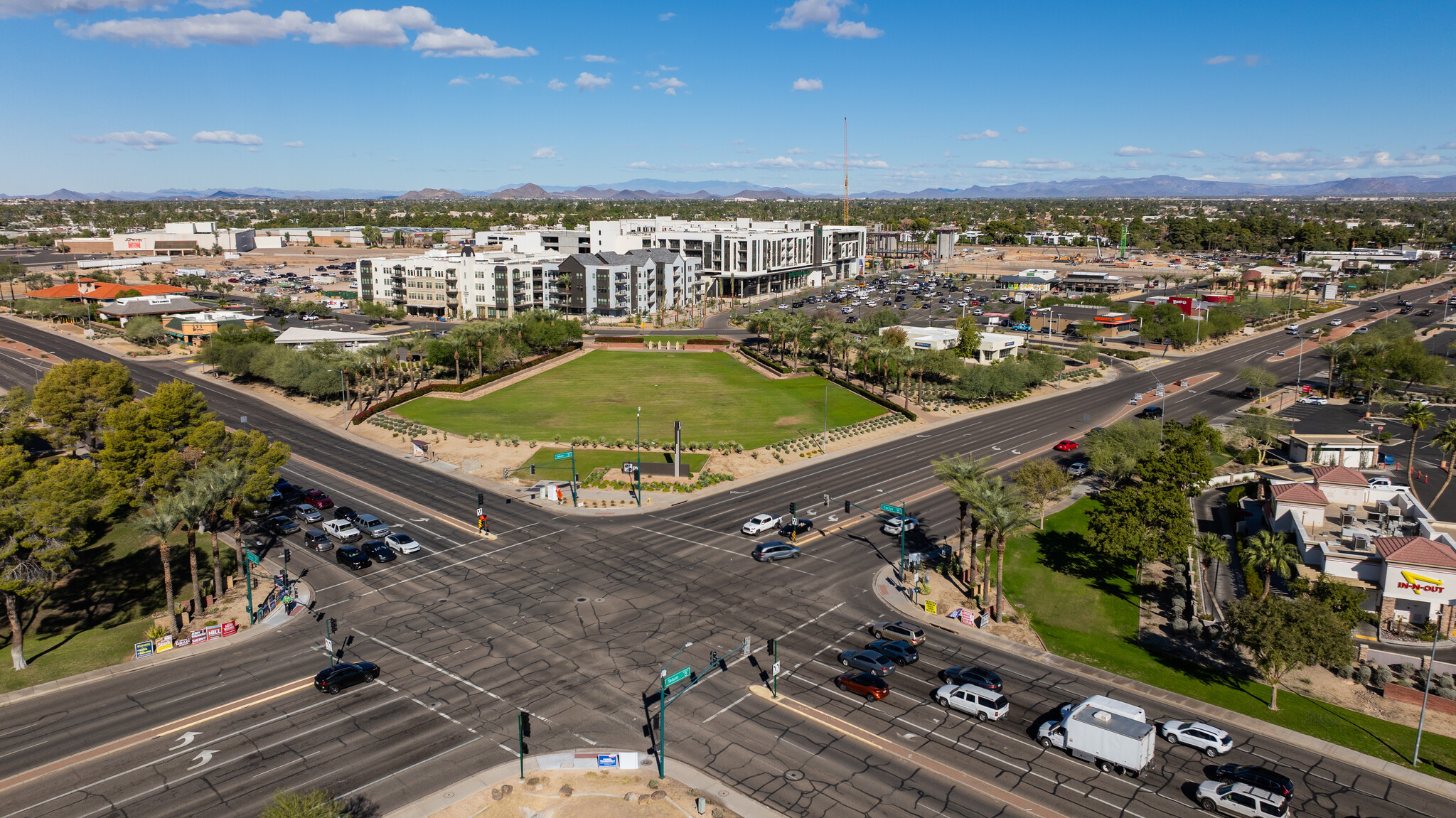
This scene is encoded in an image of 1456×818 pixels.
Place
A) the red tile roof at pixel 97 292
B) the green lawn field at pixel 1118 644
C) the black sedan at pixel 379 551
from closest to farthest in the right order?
the green lawn field at pixel 1118 644 < the black sedan at pixel 379 551 < the red tile roof at pixel 97 292

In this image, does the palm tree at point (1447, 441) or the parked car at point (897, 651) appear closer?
the parked car at point (897, 651)

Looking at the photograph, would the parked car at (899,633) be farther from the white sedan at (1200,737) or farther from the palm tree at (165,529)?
the palm tree at (165,529)

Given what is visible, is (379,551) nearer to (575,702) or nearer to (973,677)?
(575,702)

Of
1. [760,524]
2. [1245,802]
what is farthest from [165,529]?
[1245,802]

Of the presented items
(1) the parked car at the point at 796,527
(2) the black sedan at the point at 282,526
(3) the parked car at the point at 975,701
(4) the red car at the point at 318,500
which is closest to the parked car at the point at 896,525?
(1) the parked car at the point at 796,527

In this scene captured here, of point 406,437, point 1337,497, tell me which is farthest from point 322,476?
point 1337,497

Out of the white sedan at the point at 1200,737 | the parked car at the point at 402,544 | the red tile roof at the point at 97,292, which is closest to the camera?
the white sedan at the point at 1200,737

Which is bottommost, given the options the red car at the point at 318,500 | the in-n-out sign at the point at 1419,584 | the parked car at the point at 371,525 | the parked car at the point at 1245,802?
the parked car at the point at 1245,802

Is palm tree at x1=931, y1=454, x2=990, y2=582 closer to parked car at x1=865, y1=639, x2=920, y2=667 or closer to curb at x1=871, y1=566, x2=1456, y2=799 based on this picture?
curb at x1=871, y1=566, x2=1456, y2=799
